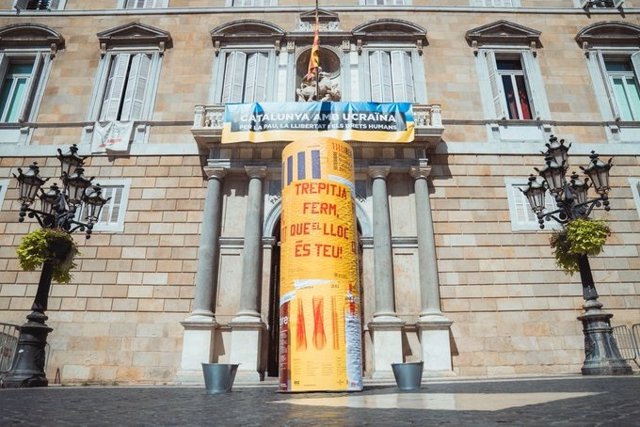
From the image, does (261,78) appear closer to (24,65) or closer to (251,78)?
(251,78)

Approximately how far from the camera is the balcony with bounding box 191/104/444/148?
13352mm

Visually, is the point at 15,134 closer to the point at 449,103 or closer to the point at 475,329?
the point at 449,103

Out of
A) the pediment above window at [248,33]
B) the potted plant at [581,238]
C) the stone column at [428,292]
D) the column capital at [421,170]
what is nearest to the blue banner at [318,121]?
the column capital at [421,170]

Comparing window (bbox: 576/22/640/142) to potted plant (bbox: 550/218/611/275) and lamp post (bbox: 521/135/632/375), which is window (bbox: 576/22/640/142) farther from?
potted plant (bbox: 550/218/611/275)

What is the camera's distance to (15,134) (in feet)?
48.7

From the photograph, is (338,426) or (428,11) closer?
(338,426)

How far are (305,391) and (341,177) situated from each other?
3162 mm

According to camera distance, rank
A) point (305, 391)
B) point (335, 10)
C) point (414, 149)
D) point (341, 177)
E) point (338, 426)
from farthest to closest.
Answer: point (335, 10)
point (414, 149)
point (341, 177)
point (305, 391)
point (338, 426)

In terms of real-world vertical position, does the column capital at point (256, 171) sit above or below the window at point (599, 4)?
below

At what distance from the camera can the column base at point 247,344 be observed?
11.1 metres

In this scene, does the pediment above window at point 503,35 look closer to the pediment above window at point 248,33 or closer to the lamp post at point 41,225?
the pediment above window at point 248,33

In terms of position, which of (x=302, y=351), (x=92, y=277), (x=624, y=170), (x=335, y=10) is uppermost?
(x=335, y=10)

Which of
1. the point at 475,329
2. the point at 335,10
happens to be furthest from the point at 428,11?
the point at 475,329

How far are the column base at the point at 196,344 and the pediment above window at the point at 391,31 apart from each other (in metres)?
11.4
